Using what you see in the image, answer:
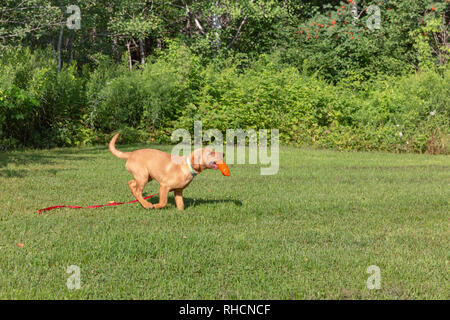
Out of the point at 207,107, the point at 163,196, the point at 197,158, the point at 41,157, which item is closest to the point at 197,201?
the point at 163,196

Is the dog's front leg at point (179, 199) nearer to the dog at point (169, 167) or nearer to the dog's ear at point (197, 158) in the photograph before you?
the dog at point (169, 167)

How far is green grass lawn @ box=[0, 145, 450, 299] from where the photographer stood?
375 centimetres

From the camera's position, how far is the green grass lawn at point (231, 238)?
3750 mm

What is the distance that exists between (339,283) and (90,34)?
64.5 feet

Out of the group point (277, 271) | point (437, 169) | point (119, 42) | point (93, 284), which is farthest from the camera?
point (119, 42)

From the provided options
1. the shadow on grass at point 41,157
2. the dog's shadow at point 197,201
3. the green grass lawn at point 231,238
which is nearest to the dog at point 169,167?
the green grass lawn at point 231,238

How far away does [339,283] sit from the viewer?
12.6 ft

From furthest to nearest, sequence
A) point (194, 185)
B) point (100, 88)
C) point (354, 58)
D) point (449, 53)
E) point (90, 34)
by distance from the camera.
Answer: point (90, 34)
point (354, 58)
point (449, 53)
point (100, 88)
point (194, 185)

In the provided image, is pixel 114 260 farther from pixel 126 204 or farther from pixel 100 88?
pixel 100 88

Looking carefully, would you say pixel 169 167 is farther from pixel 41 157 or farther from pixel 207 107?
pixel 207 107

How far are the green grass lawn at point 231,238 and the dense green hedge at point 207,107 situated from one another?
4948 mm

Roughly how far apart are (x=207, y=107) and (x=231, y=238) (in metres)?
10.1

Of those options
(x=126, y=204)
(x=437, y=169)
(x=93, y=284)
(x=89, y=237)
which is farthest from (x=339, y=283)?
(x=437, y=169)

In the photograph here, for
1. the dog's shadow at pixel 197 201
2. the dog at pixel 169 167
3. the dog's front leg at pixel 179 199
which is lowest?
the dog's shadow at pixel 197 201
